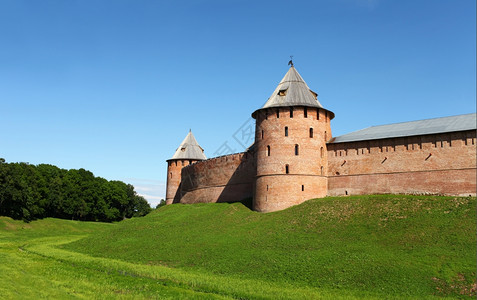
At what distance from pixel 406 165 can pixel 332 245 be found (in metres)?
9.85

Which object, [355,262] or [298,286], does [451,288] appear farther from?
[298,286]

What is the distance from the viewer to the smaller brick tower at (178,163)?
50688 mm

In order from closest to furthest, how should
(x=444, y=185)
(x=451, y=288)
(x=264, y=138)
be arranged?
(x=451, y=288) → (x=444, y=185) → (x=264, y=138)

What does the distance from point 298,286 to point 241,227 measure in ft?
35.7

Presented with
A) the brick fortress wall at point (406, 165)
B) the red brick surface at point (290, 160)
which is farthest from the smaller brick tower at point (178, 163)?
the brick fortress wall at point (406, 165)

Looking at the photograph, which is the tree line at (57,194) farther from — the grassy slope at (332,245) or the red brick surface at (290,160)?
the red brick surface at (290,160)

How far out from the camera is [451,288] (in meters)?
15.9

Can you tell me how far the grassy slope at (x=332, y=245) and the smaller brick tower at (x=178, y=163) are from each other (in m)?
18.1

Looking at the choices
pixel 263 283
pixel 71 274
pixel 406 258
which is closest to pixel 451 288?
pixel 406 258

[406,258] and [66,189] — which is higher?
[66,189]

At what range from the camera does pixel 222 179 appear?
3934 centimetres

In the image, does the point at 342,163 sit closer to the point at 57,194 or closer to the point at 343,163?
the point at 343,163

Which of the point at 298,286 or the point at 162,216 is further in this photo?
the point at 162,216

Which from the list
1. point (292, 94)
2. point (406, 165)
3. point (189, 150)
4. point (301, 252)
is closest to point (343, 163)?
point (406, 165)
